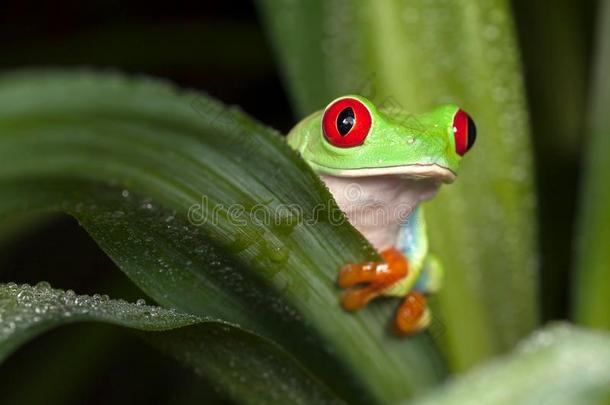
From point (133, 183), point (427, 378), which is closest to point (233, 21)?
point (427, 378)

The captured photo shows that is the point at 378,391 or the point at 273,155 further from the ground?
the point at 273,155

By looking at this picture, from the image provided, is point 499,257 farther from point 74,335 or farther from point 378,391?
point 74,335

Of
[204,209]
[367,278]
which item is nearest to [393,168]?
[367,278]

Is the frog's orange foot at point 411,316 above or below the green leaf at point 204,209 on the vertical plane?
below

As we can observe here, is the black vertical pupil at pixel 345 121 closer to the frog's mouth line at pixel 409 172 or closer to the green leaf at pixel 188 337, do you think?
the frog's mouth line at pixel 409 172

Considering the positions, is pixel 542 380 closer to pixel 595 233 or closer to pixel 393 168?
pixel 393 168

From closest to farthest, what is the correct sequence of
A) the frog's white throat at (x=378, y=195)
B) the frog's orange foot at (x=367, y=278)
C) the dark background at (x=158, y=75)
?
the frog's orange foot at (x=367, y=278)
the frog's white throat at (x=378, y=195)
the dark background at (x=158, y=75)

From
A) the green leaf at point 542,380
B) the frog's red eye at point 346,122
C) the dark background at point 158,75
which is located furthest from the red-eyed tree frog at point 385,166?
the dark background at point 158,75
